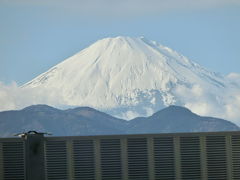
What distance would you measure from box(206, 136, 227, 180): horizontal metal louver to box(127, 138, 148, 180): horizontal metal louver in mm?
7970

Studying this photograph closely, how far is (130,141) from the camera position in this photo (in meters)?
90.9

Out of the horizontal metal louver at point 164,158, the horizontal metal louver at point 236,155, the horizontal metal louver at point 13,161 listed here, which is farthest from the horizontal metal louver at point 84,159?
the horizontal metal louver at point 236,155

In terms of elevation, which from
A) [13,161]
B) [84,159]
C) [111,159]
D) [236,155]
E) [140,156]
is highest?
[13,161]

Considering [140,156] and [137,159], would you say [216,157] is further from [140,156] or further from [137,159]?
[137,159]

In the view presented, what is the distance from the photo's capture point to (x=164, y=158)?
90938mm

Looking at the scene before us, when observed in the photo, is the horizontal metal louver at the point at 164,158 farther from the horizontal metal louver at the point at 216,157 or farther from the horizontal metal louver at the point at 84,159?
the horizontal metal louver at the point at 84,159

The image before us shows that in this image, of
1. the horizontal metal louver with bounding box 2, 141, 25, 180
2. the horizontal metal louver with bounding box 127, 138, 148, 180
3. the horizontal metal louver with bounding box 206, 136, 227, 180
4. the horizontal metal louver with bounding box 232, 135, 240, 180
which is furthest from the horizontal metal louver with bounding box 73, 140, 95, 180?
the horizontal metal louver with bounding box 232, 135, 240, 180

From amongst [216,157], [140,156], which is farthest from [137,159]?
[216,157]

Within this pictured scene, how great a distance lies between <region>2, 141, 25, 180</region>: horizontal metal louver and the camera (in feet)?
298

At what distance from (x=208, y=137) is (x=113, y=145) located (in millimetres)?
12028

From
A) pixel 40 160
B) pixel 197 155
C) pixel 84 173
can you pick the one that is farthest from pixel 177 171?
pixel 40 160

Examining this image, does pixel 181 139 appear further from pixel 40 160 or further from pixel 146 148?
pixel 40 160

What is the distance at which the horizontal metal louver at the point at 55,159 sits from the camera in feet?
297

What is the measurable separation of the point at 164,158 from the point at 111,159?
22.0ft
